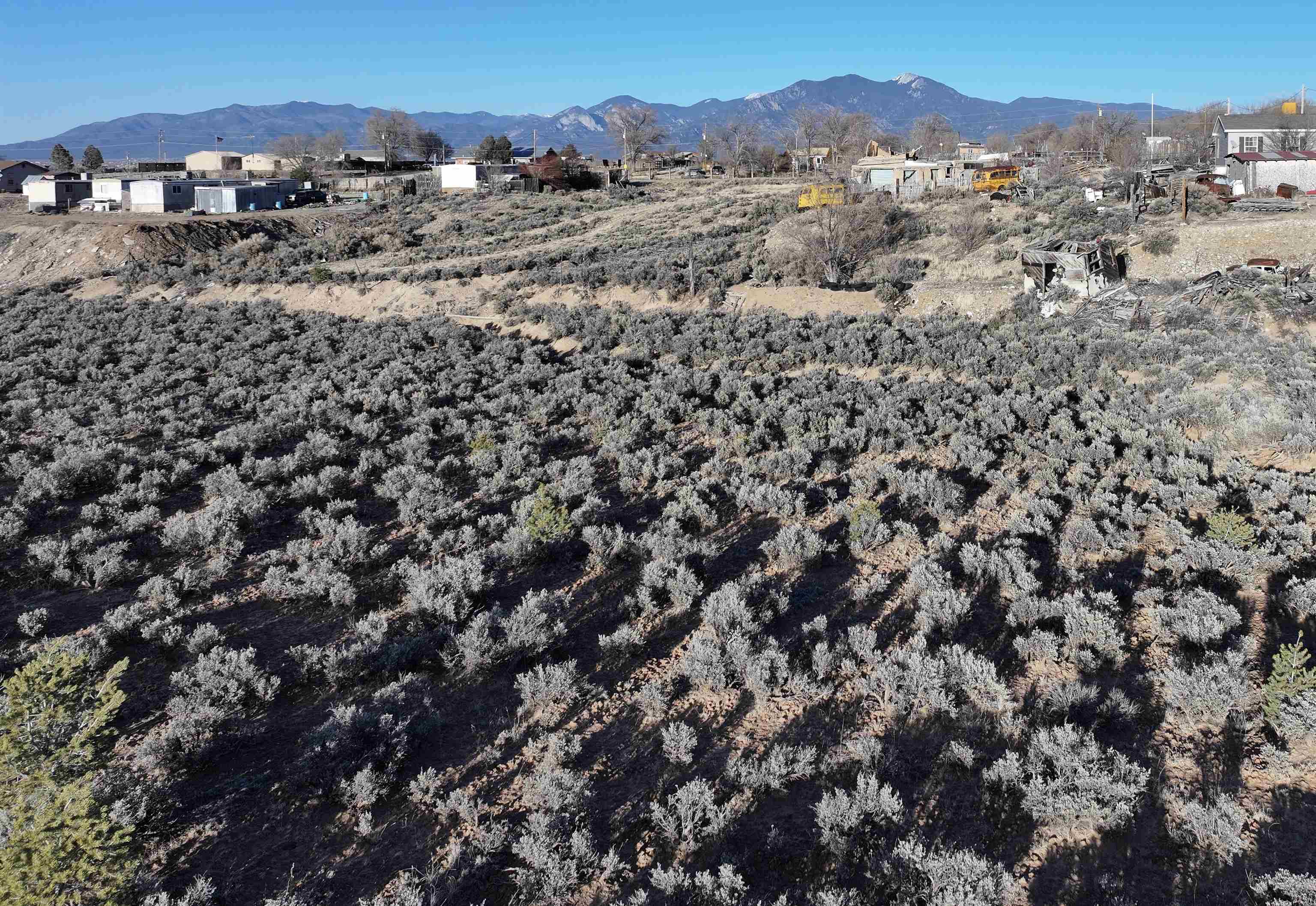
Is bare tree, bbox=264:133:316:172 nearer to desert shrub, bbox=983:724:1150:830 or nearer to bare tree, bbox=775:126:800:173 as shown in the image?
bare tree, bbox=775:126:800:173

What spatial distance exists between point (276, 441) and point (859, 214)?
27.9 metres

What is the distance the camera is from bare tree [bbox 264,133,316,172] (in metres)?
90.8

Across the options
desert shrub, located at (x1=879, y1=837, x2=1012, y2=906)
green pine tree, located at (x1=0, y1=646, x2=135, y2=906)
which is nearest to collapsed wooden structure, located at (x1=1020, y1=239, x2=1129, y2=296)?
desert shrub, located at (x1=879, y1=837, x2=1012, y2=906)

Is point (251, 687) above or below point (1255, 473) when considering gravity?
below

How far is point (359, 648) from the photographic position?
8.21 m

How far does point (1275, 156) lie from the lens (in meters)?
38.8

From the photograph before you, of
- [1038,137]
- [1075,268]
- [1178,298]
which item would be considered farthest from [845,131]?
[1178,298]

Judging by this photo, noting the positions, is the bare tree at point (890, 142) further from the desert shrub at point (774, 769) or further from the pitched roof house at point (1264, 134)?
the desert shrub at point (774, 769)

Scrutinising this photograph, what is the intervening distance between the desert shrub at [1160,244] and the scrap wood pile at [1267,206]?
20.5 ft

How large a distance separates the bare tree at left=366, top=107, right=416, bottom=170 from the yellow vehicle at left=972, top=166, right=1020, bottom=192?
70.0 metres

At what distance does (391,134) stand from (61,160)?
38788 mm

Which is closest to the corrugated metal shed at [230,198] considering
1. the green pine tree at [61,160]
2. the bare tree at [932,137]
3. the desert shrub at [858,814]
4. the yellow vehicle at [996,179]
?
the green pine tree at [61,160]

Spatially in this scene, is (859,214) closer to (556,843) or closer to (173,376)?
(173,376)

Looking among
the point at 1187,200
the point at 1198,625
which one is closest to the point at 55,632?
the point at 1198,625
